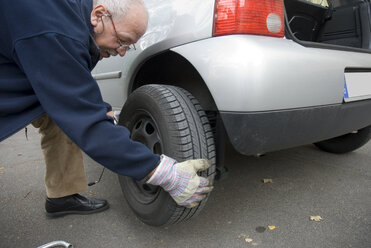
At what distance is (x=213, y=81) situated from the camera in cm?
101

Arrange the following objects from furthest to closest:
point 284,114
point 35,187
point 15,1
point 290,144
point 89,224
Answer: point 35,187
point 89,224
point 290,144
point 284,114
point 15,1

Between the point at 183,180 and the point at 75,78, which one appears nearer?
the point at 75,78

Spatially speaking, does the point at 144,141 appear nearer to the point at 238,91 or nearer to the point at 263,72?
the point at 238,91

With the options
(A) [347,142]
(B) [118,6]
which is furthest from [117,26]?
(A) [347,142]

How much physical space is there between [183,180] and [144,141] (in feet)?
1.20

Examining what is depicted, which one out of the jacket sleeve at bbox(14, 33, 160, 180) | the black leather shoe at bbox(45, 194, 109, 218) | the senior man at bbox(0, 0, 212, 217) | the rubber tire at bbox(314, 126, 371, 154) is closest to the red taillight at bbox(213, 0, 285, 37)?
the senior man at bbox(0, 0, 212, 217)

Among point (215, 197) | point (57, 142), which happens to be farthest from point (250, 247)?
point (57, 142)

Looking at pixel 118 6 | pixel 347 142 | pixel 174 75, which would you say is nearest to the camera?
pixel 118 6

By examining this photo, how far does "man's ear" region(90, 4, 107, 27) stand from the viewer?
0.93 m

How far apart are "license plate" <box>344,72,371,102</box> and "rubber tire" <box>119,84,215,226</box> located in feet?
2.27

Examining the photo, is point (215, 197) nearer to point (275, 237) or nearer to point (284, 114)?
point (275, 237)

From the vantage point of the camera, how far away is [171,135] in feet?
3.52

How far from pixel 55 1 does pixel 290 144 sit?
1042 mm

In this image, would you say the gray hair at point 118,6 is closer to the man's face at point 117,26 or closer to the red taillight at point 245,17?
the man's face at point 117,26
